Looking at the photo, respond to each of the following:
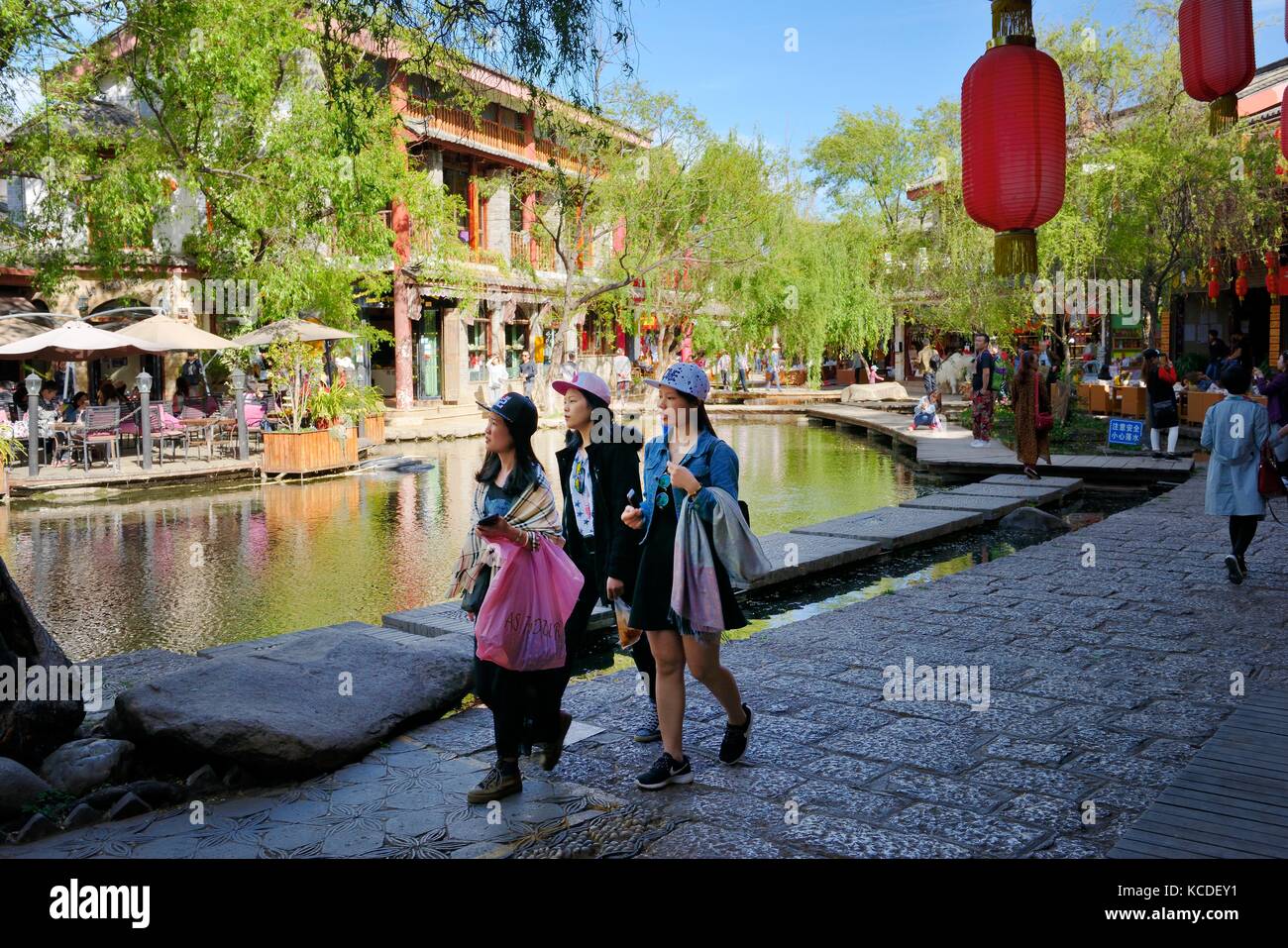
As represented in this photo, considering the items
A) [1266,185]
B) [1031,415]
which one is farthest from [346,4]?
[1266,185]

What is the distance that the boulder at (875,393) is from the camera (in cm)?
3116

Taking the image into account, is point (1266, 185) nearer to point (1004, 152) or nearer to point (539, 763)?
point (1004, 152)

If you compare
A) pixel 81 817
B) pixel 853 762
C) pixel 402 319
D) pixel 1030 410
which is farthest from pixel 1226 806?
pixel 402 319

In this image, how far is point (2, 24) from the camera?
10.3 metres

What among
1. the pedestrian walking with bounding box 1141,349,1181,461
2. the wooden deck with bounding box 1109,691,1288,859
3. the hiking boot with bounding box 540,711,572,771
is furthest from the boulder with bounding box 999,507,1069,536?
the hiking boot with bounding box 540,711,572,771

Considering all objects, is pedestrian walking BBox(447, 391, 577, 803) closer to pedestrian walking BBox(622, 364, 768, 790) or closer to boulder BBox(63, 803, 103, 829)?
pedestrian walking BBox(622, 364, 768, 790)

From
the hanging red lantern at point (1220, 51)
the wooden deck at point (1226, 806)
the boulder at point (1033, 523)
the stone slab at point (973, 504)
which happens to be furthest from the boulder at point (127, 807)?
the boulder at point (1033, 523)

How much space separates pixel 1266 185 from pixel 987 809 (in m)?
20.6

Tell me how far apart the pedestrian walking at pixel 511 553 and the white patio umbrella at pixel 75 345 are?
14.2m

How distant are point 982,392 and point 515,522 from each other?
1588 centimetres

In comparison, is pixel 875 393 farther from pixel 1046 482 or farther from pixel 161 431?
pixel 161 431

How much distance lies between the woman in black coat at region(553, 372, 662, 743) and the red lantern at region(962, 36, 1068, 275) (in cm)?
292

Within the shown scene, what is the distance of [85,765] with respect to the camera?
440cm
